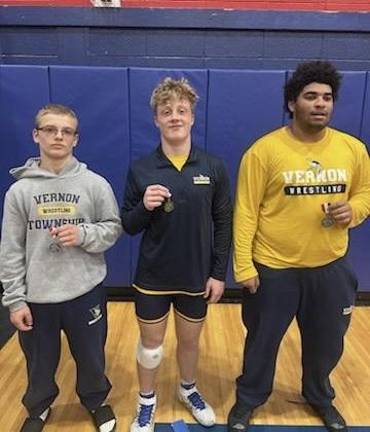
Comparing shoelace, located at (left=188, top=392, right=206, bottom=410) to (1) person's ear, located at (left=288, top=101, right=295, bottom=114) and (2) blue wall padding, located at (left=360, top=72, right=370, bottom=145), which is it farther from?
(2) blue wall padding, located at (left=360, top=72, right=370, bottom=145)

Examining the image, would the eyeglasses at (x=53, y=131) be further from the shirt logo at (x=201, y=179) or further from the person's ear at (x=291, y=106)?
the person's ear at (x=291, y=106)

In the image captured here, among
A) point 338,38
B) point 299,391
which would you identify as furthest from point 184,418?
point 338,38

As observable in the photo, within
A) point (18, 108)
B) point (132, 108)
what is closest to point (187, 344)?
point (132, 108)

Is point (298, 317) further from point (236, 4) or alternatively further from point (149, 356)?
point (236, 4)

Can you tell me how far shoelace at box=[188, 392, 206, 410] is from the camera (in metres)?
1.81

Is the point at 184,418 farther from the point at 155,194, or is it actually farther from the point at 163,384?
the point at 155,194

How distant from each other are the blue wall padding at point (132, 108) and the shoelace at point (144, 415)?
61.2 inches

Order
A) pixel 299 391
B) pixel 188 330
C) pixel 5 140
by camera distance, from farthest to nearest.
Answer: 1. pixel 5 140
2. pixel 299 391
3. pixel 188 330

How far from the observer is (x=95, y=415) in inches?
69.9

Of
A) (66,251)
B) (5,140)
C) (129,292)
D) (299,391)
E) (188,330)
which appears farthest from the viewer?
(129,292)

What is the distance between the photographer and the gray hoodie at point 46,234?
1491 millimetres

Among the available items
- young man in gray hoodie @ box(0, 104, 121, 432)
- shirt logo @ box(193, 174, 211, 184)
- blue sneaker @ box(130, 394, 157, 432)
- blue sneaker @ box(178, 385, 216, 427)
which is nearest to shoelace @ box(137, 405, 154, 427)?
blue sneaker @ box(130, 394, 157, 432)

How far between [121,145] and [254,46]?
1.41 m

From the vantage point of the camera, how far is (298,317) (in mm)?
1696
